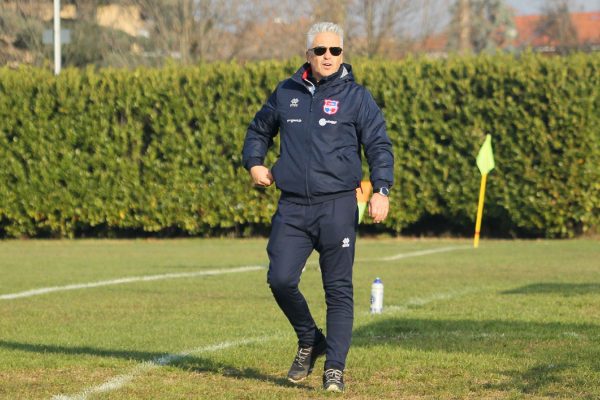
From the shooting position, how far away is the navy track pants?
7586mm

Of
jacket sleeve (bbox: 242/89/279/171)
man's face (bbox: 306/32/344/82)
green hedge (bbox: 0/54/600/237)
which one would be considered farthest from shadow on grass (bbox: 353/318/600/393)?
Answer: green hedge (bbox: 0/54/600/237)

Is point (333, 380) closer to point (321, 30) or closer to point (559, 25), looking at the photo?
point (321, 30)

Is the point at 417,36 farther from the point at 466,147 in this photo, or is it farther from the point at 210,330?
the point at 210,330

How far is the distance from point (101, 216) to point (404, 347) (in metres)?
18.7

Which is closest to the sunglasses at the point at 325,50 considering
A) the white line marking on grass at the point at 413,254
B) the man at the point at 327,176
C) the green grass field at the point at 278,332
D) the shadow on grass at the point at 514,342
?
the man at the point at 327,176

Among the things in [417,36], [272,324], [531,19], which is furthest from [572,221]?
[531,19]

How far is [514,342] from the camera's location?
9.88 metres

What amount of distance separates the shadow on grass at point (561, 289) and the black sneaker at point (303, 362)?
21.7ft

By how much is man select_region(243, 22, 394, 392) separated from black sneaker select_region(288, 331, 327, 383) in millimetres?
271

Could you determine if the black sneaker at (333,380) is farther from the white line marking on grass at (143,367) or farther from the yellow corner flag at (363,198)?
the yellow corner flag at (363,198)

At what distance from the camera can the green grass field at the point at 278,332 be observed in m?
7.95

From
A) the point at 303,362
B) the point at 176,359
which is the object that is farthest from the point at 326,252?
the point at 176,359

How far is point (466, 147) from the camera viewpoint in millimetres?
26141

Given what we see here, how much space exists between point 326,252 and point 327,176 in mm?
477
